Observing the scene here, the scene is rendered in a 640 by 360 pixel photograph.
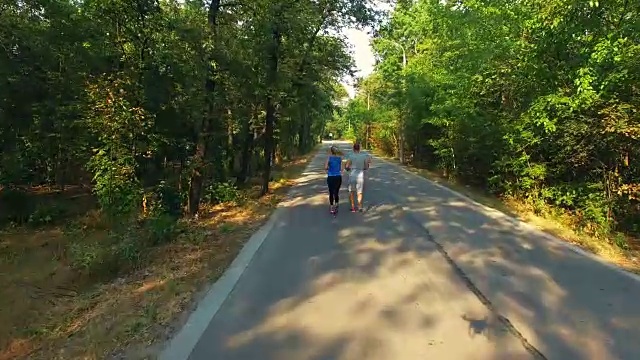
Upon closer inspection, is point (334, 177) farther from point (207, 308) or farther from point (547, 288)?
point (207, 308)

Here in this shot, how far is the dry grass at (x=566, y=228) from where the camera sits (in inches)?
329

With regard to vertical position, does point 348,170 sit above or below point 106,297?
above

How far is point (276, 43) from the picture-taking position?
15234 mm

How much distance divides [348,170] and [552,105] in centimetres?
513

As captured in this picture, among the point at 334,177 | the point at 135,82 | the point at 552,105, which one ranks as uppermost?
the point at 135,82

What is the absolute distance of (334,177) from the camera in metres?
12.2

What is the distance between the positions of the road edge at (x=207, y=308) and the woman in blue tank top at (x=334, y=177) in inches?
135

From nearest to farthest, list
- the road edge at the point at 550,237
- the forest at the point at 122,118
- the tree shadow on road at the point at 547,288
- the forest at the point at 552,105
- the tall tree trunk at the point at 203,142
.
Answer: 1. the tree shadow on road at the point at 547,288
2. the road edge at the point at 550,237
3. the forest at the point at 122,118
4. the forest at the point at 552,105
5. the tall tree trunk at the point at 203,142

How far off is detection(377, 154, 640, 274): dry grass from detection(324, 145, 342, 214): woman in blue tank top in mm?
4505

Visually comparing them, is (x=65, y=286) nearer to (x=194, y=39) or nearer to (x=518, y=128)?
(x=194, y=39)

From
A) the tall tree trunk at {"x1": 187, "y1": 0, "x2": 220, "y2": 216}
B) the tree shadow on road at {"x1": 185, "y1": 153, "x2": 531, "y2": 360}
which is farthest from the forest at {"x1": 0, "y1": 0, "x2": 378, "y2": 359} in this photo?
the tree shadow on road at {"x1": 185, "y1": 153, "x2": 531, "y2": 360}

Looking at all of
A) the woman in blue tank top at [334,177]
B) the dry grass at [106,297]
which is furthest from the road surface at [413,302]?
the woman in blue tank top at [334,177]

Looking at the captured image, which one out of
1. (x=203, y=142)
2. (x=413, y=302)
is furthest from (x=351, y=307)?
(x=203, y=142)

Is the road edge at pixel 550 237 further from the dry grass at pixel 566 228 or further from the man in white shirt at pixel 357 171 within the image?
the man in white shirt at pixel 357 171
